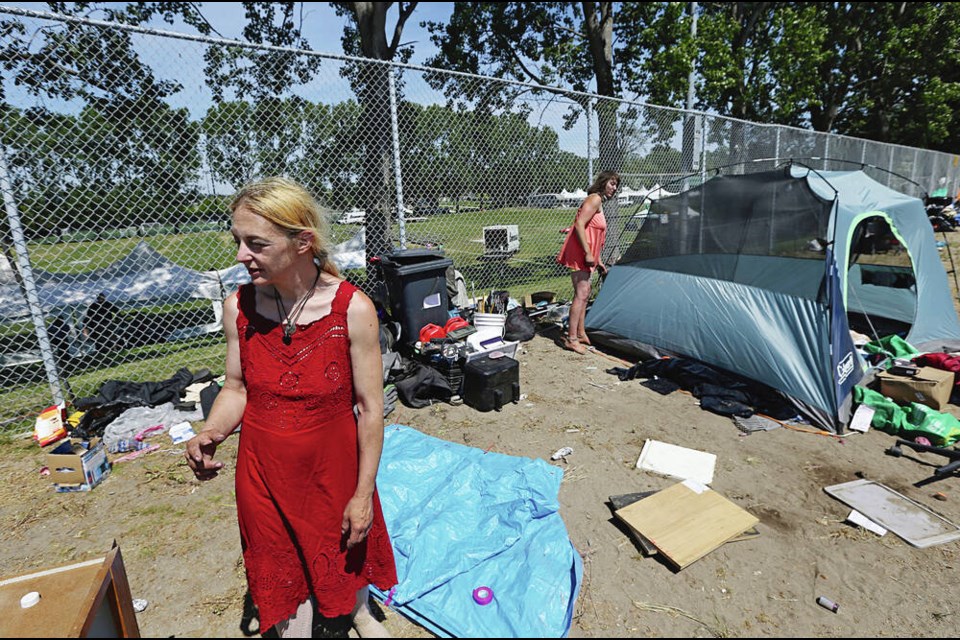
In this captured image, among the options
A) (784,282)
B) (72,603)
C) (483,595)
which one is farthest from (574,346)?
(72,603)

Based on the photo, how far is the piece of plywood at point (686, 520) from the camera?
8.45ft

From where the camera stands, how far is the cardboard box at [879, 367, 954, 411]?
398cm

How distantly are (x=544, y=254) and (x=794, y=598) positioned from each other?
10.4 m

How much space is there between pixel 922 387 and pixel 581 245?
3.34 metres

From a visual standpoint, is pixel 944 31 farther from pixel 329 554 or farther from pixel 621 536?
pixel 329 554

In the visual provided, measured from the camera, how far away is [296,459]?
158 centimetres

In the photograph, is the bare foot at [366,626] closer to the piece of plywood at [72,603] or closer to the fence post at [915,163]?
the piece of plywood at [72,603]

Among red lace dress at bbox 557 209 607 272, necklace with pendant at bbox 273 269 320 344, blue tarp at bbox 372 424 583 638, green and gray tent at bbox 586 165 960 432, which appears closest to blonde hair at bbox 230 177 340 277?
necklace with pendant at bbox 273 269 320 344

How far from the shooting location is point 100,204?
4668mm

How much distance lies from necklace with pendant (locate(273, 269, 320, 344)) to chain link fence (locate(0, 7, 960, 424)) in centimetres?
176

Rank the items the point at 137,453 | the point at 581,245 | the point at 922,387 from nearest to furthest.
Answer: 1. the point at 137,453
2. the point at 922,387
3. the point at 581,245

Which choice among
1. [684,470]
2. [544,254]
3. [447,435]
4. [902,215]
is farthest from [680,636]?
[544,254]

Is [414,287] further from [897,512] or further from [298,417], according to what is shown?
[897,512]

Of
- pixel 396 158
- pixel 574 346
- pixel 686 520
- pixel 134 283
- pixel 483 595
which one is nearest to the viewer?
pixel 483 595
